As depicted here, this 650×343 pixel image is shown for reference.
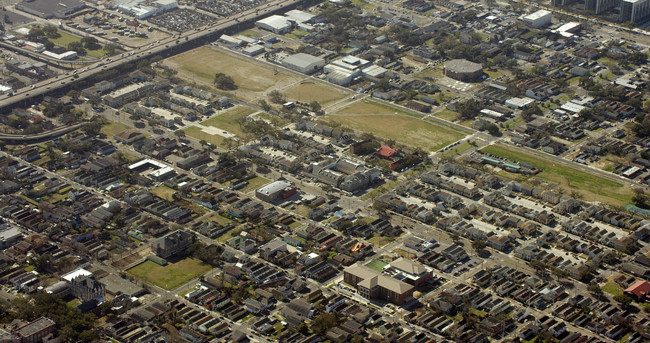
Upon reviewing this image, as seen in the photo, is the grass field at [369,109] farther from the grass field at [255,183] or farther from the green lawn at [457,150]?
the grass field at [255,183]

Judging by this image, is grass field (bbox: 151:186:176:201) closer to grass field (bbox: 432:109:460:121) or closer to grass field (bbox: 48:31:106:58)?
grass field (bbox: 432:109:460:121)

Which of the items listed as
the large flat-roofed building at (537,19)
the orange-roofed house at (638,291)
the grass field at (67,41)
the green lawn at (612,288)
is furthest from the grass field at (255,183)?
the large flat-roofed building at (537,19)

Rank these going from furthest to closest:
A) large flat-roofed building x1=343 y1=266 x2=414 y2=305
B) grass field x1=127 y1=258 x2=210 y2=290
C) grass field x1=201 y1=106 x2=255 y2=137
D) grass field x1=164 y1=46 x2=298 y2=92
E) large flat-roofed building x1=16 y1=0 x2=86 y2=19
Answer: large flat-roofed building x1=16 y1=0 x2=86 y2=19 → grass field x1=164 y1=46 x2=298 y2=92 → grass field x1=201 y1=106 x2=255 y2=137 → grass field x1=127 y1=258 x2=210 y2=290 → large flat-roofed building x1=343 y1=266 x2=414 y2=305

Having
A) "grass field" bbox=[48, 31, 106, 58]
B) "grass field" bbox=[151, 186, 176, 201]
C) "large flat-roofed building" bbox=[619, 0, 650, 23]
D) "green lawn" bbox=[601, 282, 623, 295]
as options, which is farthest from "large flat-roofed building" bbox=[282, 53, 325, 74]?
"green lawn" bbox=[601, 282, 623, 295]

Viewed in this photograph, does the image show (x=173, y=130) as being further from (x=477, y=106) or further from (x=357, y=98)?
(x=477, y=106)

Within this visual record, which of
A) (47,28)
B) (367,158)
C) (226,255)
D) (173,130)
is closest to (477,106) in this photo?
(367,158)

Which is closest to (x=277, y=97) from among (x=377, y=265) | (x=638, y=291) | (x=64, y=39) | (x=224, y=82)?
(x=224, y=82)
